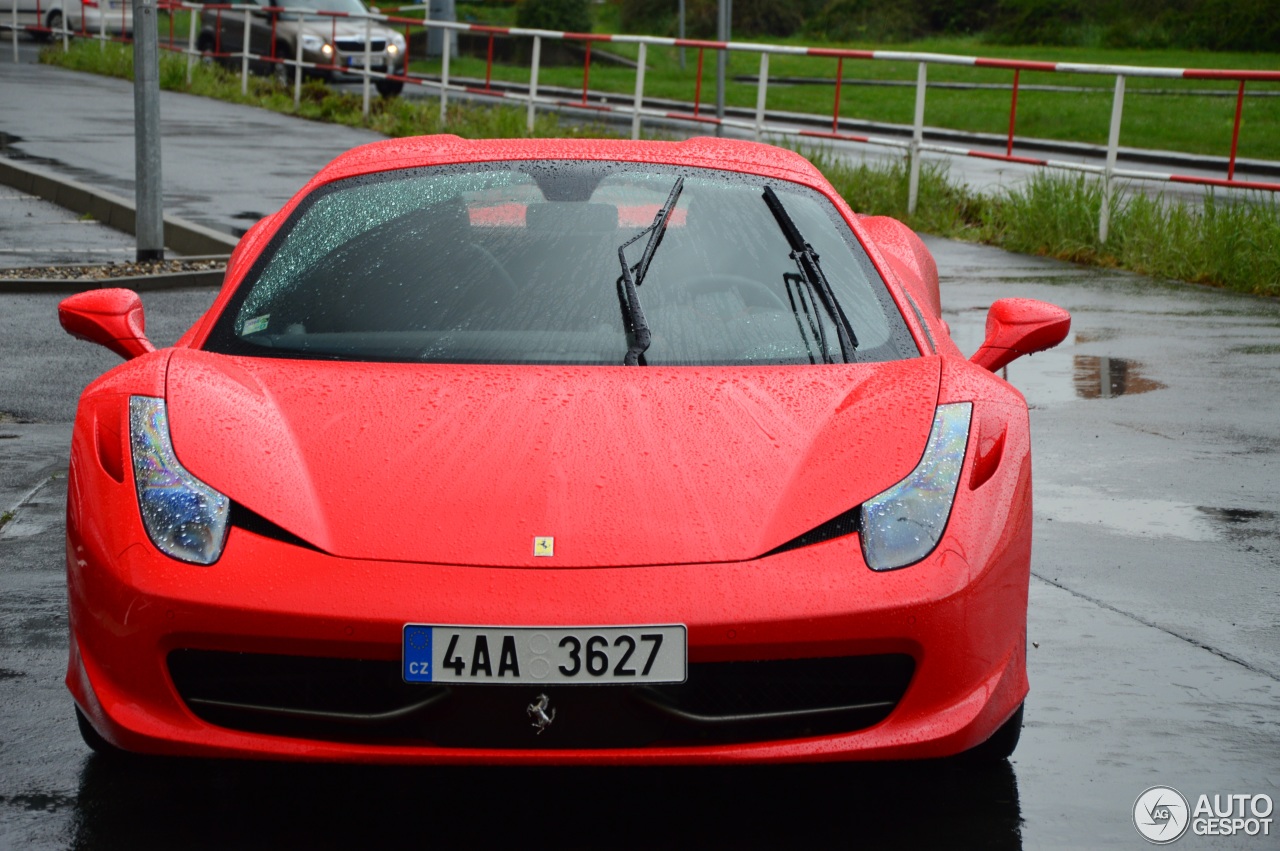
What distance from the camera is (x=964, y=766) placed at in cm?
340

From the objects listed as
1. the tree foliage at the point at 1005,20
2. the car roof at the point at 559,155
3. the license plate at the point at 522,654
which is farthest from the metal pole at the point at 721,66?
the license plate at the point at 522,654

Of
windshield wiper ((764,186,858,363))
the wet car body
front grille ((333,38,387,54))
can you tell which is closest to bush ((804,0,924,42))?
front grille ((333,38,387,54))

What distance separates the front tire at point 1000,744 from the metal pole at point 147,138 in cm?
875

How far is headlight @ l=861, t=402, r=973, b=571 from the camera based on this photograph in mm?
3020

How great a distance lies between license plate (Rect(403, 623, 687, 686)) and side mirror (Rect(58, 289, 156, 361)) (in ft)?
4.67

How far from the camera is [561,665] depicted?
282 cm

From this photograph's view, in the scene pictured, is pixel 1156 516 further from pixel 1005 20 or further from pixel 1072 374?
pixel 1005 20

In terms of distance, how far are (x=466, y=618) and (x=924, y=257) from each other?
10.8ft

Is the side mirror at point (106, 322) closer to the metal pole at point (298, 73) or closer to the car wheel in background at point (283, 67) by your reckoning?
the metal pole at point (298, 73)

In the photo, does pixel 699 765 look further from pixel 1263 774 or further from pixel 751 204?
pixel 751 204

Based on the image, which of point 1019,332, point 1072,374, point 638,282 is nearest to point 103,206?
point 1072,374

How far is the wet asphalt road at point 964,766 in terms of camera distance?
124 inches

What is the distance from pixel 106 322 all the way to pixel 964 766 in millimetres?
2125

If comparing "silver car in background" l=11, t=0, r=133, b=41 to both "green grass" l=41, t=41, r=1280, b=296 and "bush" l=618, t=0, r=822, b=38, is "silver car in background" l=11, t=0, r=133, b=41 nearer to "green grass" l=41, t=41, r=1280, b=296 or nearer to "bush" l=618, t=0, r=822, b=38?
"bush" l=618, t=0, r=822, b=38
